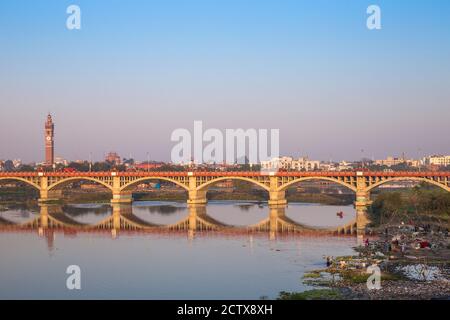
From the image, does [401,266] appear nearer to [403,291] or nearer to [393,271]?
[393,271]

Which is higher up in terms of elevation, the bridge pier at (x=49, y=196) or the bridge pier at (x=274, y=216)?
the bridge pier at (x=49, y=196)

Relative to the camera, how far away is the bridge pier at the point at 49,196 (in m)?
81.4

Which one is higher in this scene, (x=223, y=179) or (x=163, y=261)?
(x=223, y=179)

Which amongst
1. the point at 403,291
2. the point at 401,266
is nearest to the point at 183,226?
the point at 401,266

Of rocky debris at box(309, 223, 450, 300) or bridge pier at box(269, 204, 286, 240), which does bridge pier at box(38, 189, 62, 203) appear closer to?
bridge pier at box(269, 204, 286, 240)

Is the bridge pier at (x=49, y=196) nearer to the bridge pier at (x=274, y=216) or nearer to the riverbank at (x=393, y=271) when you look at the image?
the bridge pier at (x=274, y=216)

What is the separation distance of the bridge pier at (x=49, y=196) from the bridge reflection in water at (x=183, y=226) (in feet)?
49.5

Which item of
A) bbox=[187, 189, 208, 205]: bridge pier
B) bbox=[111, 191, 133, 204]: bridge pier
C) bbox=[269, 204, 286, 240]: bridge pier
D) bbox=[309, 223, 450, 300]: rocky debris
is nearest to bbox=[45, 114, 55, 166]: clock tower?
bbox=[111, 191, 133, 204]: bridge pier

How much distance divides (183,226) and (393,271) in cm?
2644

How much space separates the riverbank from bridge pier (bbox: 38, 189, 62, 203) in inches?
1903

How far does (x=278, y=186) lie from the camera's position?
2874 inches

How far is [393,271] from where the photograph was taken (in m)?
31.0

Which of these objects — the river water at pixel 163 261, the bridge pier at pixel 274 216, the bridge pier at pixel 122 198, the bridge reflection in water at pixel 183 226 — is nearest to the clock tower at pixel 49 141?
the bridge pier at pixel 122 198

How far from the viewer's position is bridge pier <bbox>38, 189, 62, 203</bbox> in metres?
81.4
